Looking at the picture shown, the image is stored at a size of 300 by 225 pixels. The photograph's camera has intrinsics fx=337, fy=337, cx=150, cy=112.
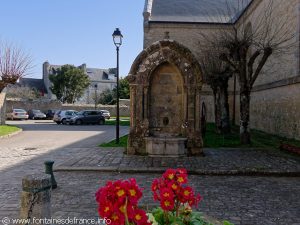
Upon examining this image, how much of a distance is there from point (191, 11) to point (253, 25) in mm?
9627

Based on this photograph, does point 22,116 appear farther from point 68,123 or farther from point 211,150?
point 211,150

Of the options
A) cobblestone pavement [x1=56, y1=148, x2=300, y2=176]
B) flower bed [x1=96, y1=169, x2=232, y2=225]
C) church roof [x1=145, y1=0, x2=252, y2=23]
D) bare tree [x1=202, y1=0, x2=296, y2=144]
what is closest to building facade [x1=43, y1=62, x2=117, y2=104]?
church roof [x1=145, y1=0, x2=252, y2=23]

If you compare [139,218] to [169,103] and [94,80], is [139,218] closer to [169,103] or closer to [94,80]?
[169,103]

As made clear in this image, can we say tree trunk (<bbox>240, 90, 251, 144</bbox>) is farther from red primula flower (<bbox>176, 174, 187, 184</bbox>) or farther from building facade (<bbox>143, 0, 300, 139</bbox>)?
red primula flower (<bbox>176, 174, 187, 184</bbox>)

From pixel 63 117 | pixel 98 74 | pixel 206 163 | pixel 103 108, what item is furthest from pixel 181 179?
pixel 98 74

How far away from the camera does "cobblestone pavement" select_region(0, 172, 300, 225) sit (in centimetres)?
538

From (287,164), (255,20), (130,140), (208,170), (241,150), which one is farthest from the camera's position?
(255,20)

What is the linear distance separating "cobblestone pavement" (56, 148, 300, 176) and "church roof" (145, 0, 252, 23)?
70.5ft

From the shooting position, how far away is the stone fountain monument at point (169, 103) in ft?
37.0

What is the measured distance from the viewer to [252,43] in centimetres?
1584

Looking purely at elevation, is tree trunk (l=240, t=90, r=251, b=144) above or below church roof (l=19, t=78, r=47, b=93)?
below

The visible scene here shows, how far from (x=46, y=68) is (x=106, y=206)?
7505cm

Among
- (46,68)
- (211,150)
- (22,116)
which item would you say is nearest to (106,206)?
(211,150)

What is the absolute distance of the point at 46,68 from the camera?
73625mm
